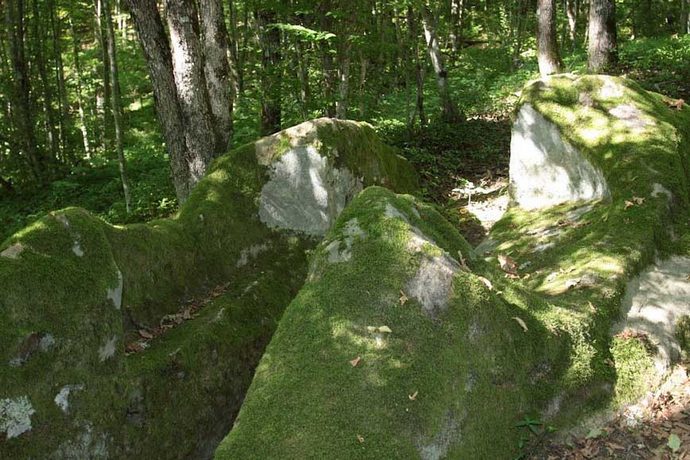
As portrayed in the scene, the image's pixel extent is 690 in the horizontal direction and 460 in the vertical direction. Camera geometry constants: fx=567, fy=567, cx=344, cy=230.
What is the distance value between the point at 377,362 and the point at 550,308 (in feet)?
6.23

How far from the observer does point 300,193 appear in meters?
7.27

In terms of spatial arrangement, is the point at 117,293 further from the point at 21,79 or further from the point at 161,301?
the point at 21,79

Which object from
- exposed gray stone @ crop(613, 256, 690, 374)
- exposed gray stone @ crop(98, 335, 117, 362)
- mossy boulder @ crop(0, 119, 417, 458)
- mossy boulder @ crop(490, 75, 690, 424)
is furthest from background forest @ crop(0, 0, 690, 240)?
exposed gray stone @ crop(613, 256, 690, 374)

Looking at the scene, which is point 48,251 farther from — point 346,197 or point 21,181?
point 21,181

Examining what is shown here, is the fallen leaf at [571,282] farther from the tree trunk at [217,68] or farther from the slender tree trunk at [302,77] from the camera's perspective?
the slender tree trunk at [302,77]

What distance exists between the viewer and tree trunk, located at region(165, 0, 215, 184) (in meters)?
7.84

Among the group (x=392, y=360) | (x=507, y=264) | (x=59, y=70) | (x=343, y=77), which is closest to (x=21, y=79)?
(x=59, y=70)

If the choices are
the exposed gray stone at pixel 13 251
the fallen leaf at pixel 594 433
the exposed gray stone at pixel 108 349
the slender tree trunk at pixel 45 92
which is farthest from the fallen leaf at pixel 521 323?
the slender tree trunk at pixel 45 92

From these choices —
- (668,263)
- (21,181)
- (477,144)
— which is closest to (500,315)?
(668,263)

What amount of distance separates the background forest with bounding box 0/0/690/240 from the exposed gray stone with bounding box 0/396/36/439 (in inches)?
189

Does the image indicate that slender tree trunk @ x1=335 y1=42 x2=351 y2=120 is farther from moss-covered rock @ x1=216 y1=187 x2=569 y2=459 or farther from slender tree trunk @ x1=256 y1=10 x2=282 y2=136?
moss-covered rock @ x1=216 y1=187 x2=569 y2=459

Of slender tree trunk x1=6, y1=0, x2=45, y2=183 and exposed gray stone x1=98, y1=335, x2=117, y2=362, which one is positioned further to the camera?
slender tree trunk x1=6, y1=0, x2=45, y2=183

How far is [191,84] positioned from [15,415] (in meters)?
5.30

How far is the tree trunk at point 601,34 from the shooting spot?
12.1m
